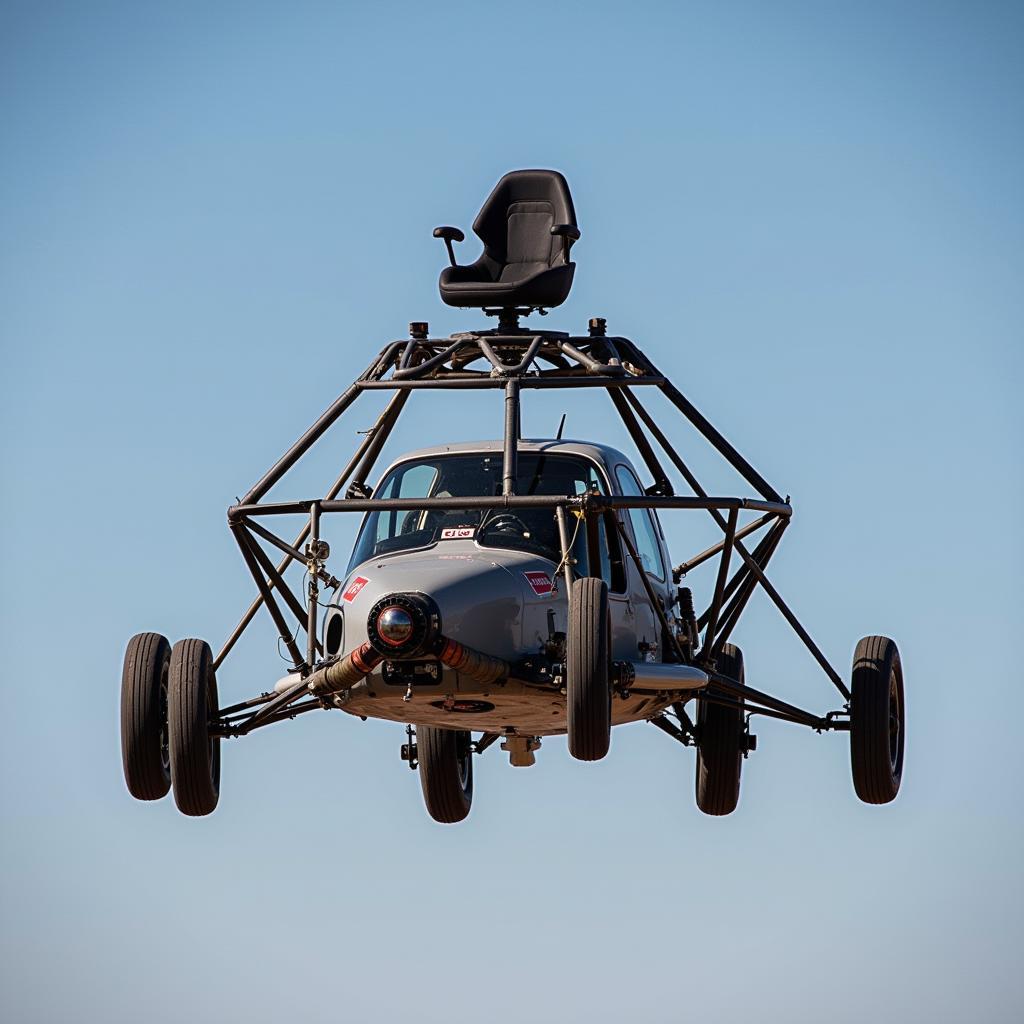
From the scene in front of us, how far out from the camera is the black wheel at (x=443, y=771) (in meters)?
28.6

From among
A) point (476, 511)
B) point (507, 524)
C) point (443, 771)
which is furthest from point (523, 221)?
point (443, 771)

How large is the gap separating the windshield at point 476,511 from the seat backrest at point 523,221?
2.20 m

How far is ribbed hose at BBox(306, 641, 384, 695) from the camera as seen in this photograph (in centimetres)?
2272

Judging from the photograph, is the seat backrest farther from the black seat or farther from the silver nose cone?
the silver nose cone

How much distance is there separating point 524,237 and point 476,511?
139 inches

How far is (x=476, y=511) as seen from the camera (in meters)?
24.7

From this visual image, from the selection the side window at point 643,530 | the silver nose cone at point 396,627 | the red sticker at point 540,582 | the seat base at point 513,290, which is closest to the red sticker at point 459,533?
the red sticker at point 540,582

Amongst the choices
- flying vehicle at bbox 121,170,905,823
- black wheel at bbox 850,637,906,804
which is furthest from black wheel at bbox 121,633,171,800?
black wheel at bbox 850,637,906,804

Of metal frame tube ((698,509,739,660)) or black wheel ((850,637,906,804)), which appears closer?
metal frame tube ((698,509,739,660))

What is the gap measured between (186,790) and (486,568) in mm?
3364

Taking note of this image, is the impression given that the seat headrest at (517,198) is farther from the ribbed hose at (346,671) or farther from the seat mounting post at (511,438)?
the ribbed hose at (346,671)

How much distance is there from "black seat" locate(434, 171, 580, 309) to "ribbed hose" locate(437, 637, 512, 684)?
4.24m

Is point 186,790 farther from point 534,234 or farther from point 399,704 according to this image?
point 534,234

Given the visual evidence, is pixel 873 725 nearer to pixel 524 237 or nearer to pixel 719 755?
pixel 719 755
